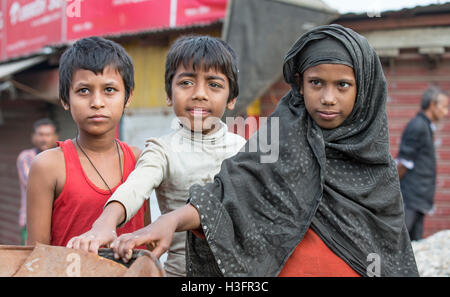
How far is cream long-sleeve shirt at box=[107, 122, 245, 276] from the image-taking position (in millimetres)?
1959

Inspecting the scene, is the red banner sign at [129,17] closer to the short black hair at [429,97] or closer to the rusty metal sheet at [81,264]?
the short black hair at [429,97]

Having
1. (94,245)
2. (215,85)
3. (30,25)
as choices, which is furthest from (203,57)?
(30,25)

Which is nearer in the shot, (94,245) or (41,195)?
(94,245)

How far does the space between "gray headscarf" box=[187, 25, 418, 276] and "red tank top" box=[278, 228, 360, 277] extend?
0.03 meters

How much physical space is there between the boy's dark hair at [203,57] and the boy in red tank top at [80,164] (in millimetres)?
230

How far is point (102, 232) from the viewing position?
1511 millimetres

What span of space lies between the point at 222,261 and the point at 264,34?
11.8ft

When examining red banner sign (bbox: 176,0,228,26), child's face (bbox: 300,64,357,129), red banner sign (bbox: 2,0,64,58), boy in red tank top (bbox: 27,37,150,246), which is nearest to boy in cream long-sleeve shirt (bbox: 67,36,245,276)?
boy in red tank top (bbox: 27,37,150,246)

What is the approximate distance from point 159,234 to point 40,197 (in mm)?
732

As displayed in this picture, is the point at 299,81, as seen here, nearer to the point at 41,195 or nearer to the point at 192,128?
the point at 192,128

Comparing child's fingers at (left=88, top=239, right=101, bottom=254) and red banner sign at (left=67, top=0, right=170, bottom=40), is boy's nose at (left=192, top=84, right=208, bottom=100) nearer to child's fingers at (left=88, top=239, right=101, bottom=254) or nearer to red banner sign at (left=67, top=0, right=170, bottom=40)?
child's fingers at (left=88, top=239, right=101, bottom=254)

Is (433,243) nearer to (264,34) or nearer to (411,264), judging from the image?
(264,34)

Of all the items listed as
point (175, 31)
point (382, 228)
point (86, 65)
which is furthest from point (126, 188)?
point (175, 31)

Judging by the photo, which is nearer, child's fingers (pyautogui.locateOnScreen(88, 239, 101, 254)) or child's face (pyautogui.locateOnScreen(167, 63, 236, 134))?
child's fingers (pyautogui.locateOnScreen(88, 239, 101, 254))
